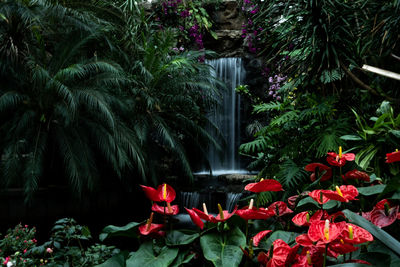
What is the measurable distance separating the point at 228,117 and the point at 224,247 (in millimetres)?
8756

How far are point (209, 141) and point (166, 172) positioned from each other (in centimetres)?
160

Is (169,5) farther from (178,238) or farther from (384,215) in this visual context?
(384,215)

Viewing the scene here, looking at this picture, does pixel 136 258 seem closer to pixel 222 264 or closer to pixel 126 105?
pixel 222 264

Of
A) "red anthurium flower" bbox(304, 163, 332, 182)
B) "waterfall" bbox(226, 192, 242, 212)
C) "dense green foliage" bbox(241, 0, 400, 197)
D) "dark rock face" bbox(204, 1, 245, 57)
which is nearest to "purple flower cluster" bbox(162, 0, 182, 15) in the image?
"dark rock face" bbox(204, 1, 245, 57)

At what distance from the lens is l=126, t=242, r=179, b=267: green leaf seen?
0.95 m

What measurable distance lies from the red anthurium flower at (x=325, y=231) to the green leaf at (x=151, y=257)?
42 cm

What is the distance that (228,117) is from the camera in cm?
964

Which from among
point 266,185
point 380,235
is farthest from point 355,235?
point 266,185

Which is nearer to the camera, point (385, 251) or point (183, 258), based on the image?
point (385, 251)

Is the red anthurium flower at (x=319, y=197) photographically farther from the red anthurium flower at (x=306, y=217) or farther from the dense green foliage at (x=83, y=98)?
the dense green foliage at (x=83, y=98)

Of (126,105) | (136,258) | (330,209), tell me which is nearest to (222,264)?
(136,258)

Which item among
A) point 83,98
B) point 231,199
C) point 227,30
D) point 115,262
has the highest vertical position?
point 227,30

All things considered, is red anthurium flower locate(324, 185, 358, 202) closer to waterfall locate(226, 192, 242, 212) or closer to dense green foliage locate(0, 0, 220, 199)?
dense green foliage locate(0, 0, 220, 199)

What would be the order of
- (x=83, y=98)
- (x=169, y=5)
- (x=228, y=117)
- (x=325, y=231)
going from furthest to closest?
(x=169, y=5)
(x=228, y=117)
(x=83, y=98)
(x=325, y=231)
